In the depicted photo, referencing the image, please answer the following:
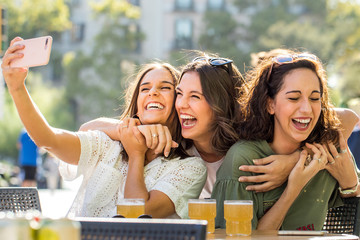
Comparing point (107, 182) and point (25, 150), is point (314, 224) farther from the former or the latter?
point (25, 150)

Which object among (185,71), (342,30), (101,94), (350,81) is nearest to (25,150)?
(185,71)

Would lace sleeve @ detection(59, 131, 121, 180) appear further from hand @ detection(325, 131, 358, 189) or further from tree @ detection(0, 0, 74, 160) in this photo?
tree @ detection(0, 0, 74, 160)

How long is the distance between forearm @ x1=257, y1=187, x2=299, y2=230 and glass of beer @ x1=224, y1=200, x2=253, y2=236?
1.45 ft

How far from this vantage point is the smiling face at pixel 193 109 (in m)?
3.75

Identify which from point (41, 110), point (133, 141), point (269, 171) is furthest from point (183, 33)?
point (269, 171)

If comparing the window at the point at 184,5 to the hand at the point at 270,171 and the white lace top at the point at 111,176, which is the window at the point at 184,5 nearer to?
the white lace top at the point at 111,176

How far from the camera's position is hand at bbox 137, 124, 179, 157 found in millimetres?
3604

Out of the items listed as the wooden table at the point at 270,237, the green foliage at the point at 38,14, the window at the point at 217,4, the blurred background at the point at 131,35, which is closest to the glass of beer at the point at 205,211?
the wooden table at the point at 270,237

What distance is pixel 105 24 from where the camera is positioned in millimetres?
37562

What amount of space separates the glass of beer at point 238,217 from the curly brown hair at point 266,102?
0.82m

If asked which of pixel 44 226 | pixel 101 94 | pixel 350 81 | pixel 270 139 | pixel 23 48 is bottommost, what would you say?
pixel 101 94

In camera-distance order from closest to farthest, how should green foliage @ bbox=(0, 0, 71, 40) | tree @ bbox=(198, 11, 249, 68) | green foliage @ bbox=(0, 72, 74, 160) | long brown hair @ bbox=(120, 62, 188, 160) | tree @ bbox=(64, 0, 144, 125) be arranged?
long brown hair @ bbox=(120, 62, 188, 160) → green foliage @ bbox=(0, 72, 74, 160) → green foliage @ bbox=(0, 0, 71, 40) → tree @ bbox=(64, 0, 144, 125) → tree @ bbox=(198, 11, 249, 68)

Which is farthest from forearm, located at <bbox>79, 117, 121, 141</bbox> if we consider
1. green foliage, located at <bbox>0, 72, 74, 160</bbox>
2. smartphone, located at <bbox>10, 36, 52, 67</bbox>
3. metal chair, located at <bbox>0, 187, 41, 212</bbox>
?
green foliage, located at <bbox>0, 72, 74, 160</bbox>

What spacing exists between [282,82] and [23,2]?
31958mm
